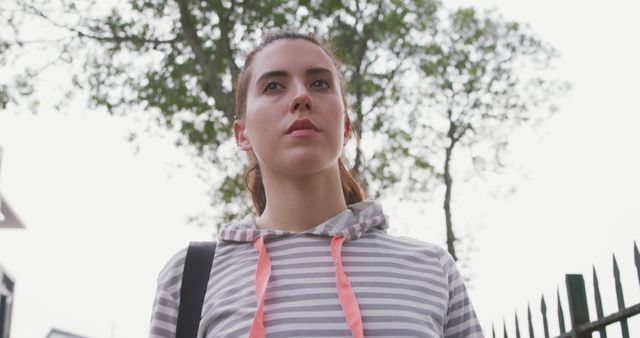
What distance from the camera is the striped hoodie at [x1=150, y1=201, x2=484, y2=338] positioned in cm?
169

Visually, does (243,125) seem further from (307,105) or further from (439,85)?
(439,85)

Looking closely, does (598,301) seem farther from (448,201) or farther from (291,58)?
(448,201)

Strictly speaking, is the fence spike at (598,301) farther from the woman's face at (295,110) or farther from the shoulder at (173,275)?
the shoulder at (173,275)

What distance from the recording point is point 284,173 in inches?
76.6

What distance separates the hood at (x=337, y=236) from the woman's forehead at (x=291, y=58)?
17.1 inches

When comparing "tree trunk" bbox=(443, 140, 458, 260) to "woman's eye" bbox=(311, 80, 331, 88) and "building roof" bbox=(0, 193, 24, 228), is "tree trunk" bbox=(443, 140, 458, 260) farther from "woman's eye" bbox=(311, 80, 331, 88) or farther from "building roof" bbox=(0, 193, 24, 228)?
"woman's eye" bbox=(311, 80, 331, 88)

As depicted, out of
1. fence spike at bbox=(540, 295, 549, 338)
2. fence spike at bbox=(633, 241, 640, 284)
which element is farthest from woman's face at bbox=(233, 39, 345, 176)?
fence spike at bbox=(540, 295, 549, 338)

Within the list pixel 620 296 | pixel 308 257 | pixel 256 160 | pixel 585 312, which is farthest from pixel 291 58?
pixel 585 312

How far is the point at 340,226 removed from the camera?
6.37ft

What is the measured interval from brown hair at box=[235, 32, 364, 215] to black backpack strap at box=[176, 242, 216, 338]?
18.9 inches

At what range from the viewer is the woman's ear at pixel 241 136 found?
2207 millimetres

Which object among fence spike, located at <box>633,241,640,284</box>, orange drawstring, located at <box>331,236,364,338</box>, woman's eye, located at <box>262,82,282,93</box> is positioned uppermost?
woman's eye, located at <box>262,82,282,93</box>

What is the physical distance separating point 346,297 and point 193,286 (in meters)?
0.42

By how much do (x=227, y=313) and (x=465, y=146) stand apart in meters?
15.2
